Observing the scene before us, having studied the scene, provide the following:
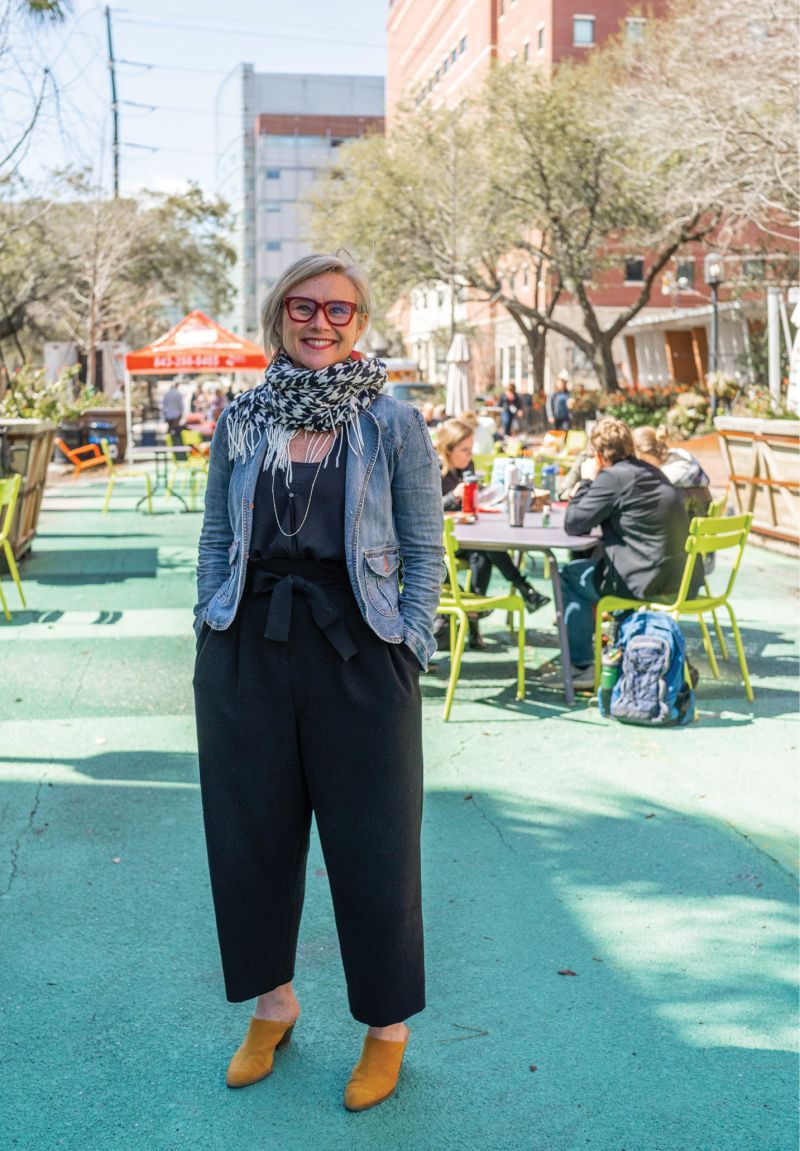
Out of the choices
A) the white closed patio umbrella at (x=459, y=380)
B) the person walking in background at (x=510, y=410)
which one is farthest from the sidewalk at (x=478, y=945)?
the person walking in background at (x=510, y=410)

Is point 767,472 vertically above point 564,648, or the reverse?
point 767,472

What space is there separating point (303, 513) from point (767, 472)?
410 inches

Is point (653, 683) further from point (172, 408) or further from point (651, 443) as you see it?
point (172, 408)

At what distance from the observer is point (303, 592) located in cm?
283

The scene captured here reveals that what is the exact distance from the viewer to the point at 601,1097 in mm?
3020

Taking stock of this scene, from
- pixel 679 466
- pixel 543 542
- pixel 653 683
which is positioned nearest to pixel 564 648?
pixel 543 542

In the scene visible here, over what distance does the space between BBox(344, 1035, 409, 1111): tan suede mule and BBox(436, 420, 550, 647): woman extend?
5.06m

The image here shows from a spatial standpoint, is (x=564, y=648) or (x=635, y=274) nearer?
(x=564, y=648)

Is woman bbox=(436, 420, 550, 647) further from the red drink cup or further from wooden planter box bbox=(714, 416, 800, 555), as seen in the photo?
wooden planter box bbox=(714, 416, 800, 555)

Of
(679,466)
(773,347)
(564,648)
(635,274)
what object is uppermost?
(635,274)

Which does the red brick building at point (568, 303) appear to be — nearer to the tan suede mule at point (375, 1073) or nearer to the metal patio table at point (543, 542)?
the metal patio table at point (543, 542)

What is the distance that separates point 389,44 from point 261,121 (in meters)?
40.0

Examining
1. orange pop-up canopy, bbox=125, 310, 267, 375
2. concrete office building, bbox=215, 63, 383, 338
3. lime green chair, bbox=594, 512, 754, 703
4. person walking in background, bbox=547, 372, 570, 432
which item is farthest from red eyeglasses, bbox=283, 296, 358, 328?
concrete office building, bbox=215, 63, 383, 338

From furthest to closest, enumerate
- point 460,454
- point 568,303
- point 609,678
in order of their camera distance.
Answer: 1. point 568,303
2. point 460,454
3. point 609,678
